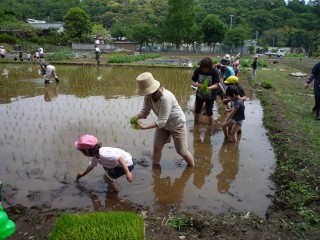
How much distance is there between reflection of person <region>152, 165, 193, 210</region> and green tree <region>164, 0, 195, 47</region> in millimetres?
48656

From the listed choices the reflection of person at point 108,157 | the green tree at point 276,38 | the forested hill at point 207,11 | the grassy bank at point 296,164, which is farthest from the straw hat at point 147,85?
the forested hill at point 207,11

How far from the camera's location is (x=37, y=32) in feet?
129

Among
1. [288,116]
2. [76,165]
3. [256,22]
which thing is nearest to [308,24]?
[256,22]

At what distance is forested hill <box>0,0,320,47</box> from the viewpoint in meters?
68.2

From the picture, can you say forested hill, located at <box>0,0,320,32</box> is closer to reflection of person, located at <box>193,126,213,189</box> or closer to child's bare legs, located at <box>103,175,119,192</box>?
reflection of person, located at <box>193,126,213,189</box>

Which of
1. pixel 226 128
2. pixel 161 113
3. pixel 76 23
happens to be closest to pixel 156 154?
pixel 161 113

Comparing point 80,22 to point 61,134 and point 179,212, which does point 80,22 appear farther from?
point 179,212

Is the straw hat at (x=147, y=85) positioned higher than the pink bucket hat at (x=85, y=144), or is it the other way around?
the straw hat at (x=147, y=85)

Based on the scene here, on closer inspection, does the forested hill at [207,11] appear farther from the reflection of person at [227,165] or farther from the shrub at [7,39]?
the reflection of person at [227,165]

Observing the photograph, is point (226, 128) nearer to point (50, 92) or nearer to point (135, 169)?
point (135, 169)

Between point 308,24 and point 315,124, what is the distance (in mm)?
74725

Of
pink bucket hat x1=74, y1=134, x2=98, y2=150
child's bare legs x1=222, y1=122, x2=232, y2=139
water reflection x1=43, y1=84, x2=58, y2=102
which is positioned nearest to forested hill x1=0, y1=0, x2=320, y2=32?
water reflection x1=43, y1=84, x2=58, y2=102

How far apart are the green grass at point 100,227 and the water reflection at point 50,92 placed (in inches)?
312

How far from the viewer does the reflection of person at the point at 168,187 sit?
4.07 meters
